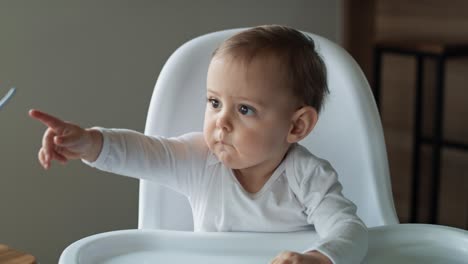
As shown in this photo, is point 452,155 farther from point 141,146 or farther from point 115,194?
point 141,146

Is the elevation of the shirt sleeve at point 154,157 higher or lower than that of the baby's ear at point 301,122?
lower

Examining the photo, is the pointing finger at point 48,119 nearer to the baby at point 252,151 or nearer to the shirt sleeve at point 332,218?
the baby at point 252,151

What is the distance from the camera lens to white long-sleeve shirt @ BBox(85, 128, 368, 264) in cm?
108

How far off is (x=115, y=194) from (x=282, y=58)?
113 cm

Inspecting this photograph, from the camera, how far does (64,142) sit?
0.96 meters

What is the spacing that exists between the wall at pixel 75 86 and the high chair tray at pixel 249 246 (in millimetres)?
887

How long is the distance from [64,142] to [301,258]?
1.00 feet

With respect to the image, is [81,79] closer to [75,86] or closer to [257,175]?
[75,86]

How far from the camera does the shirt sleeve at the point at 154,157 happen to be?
3.48 feet

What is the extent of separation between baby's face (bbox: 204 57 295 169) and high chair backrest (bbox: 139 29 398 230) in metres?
0.25

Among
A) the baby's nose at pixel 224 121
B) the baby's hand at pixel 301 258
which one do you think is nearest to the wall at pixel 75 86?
the baby's nose at pixel 224 121

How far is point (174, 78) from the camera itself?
1346 millimetres

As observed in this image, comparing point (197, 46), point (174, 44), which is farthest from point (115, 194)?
point (197, 46)

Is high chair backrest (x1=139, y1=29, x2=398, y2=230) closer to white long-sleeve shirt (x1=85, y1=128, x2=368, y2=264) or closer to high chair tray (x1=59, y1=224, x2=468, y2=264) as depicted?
white long-sleeve shirt (x1=85, y1=128, x2=368, y2=264)
